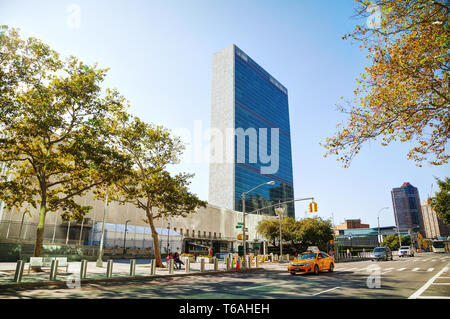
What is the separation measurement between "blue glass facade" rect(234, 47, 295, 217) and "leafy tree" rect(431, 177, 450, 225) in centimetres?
9307

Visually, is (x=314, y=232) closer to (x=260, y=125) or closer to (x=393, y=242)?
(x=393, y=242)

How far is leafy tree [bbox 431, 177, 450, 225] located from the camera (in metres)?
37.3

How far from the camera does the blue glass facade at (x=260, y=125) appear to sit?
137750 mm

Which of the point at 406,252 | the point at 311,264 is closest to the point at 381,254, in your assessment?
the point at 406,252

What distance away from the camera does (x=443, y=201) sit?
123ft

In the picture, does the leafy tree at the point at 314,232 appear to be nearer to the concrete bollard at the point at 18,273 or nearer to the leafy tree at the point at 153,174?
the leafy tree at the point at 153,174

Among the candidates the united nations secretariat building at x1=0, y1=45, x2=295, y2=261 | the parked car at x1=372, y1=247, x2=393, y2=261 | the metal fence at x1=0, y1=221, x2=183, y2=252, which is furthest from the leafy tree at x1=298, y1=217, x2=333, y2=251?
the metal fence at x1=0, y1=221, x2=183, y2=252

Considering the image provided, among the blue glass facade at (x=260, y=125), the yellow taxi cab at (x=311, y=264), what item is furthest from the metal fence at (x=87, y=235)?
the blue glass facade at (x=260, y=125)

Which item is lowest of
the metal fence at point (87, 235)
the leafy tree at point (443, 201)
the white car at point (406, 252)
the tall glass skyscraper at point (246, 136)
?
the white car at point (406, 252)

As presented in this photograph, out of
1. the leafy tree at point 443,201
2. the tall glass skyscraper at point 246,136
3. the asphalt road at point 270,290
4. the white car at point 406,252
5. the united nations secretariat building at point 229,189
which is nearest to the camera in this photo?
the asphalt road at point 270,290

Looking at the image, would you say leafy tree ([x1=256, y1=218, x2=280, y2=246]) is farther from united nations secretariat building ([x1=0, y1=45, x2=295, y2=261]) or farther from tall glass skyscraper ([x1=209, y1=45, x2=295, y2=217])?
tall glass skyscraper ([x1=209, y1=45, x2=295, y2=217])

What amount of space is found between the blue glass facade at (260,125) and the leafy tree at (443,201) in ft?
305
